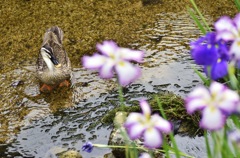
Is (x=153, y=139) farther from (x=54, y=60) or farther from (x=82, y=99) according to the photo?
(x=54, y=60)

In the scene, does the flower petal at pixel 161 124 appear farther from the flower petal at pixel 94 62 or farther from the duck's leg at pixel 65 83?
the duck's leg at pixel 65 83

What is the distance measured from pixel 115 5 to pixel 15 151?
3.53 meters

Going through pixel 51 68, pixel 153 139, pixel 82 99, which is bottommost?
pixel 153 139

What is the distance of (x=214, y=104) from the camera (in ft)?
4.26

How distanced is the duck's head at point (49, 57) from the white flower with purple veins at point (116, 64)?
3970 millimetres

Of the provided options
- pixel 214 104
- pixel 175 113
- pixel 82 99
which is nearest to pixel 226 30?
pixel 214 104

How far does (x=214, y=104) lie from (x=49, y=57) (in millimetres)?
4225

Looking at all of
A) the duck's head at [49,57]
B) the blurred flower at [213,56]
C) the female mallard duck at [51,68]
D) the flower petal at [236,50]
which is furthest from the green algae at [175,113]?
the flower petal at [236,50]

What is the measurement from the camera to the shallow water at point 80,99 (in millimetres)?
4176

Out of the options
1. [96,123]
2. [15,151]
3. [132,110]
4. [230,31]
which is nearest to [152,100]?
[132,110]

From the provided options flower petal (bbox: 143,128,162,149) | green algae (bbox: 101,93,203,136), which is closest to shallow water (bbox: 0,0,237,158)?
green algae (bbox: 101,93,203,136)

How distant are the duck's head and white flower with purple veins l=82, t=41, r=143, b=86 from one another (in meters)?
3.97

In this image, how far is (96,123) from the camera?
14.3ft

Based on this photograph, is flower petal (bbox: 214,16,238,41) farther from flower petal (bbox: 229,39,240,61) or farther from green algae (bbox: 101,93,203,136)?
green algae (bbox: 101,93,203,136)
